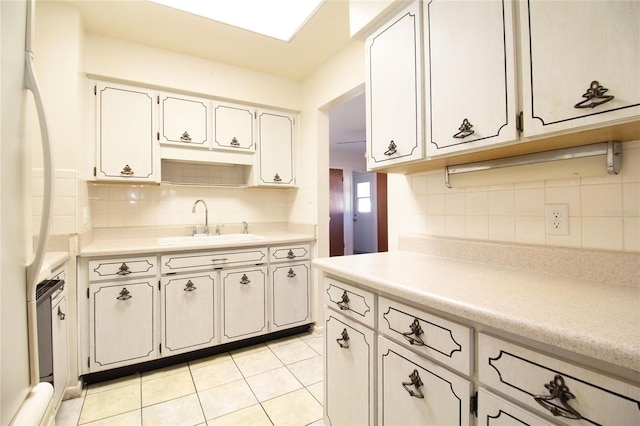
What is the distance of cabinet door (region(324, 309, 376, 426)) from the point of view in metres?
1.19

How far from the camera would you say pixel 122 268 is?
201 centimetres

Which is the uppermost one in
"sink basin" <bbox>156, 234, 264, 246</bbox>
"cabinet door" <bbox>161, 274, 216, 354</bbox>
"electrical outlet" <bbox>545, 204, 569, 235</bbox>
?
"electrical outlet" <bbox>545, 204, 569, 235</bbox>

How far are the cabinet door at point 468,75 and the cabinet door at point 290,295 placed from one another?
1.77 meters

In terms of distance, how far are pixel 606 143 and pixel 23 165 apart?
5.30ft

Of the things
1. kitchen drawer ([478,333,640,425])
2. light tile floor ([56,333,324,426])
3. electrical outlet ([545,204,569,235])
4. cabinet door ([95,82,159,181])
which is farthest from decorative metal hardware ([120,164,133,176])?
electrical outlet ([545,204,569,235])

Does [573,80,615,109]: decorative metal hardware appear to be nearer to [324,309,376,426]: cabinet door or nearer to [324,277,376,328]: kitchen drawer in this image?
[324,277,376,328]: kitchen drawer

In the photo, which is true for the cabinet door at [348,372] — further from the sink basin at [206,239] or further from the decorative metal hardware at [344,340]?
the sink basin at [206,239]

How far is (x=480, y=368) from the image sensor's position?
2.63 feet

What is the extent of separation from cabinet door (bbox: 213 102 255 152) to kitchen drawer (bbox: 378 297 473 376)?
2159mm

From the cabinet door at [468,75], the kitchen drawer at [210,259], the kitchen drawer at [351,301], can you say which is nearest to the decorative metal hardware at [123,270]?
the kitchen drawer at [210,259]

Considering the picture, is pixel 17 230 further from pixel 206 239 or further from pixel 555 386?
pixel 206 239

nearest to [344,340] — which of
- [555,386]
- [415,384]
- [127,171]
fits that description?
[415,384]

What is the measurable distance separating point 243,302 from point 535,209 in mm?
2121

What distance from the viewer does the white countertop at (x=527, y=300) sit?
1.97ft
